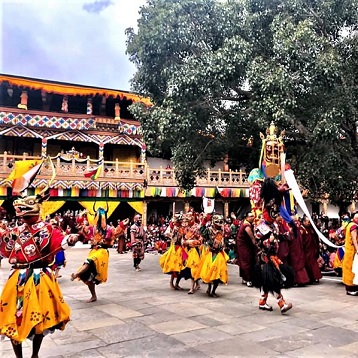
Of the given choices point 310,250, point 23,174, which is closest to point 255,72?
point 310,250

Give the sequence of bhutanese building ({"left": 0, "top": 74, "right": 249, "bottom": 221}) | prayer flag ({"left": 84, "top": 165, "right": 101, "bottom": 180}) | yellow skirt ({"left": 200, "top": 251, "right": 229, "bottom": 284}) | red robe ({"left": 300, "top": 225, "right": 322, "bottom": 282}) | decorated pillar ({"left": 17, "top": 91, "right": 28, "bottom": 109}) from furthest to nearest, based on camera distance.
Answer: decorated pillar ({"left": 17, "top": 91, "right": 28, "bottom": 109}) → bhutanese building ({"left": 0, "top": 74, "right": 249, "bottom": 221}) → prayer flag ({"left": 84, "top": 165, "right": 101, "bottom": 180}) → red robe ({"left": 300, "top": 225, "right": 322, "bottom": 282}) → yellow skirt ({"left": 200, "top": 251, "right": 229, "bottom": 284})

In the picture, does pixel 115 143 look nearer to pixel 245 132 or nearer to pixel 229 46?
pixel 245 132

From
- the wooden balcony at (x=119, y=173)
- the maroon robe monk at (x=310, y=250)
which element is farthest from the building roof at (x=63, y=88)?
the maroon robe monk at (x=310, y=250)

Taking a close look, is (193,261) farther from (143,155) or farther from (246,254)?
(143,155)

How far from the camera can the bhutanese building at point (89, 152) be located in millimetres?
20484

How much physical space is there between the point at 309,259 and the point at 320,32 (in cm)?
607

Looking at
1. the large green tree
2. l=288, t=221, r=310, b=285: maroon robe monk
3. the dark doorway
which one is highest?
the large green tree

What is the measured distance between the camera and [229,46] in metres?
10.4

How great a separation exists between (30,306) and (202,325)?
2.44 meters

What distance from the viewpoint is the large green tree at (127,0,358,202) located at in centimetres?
979

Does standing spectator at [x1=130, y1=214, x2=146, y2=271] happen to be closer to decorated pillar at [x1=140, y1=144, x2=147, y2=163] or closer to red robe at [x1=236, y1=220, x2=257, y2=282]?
red robe at [x1=236, y1=220, x2=257, y2=282]

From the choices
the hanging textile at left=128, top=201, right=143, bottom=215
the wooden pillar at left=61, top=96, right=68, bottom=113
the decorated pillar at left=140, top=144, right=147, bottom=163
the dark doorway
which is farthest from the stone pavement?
the wooden pillar at left=61, top=96, right=68, bottom=113

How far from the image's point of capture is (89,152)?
24844mm

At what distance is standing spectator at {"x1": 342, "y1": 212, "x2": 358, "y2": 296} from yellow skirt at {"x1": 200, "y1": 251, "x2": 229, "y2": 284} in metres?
2.35
